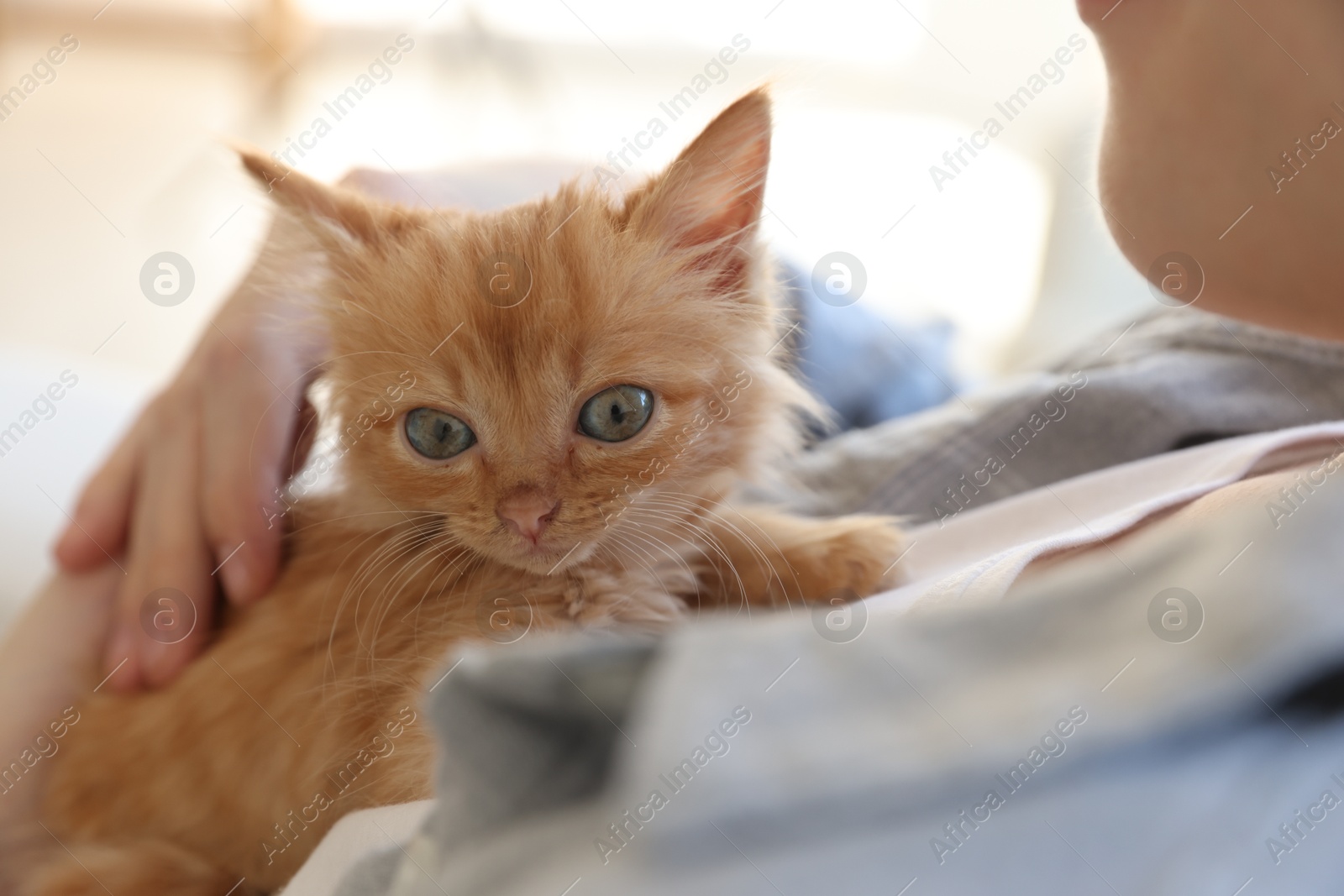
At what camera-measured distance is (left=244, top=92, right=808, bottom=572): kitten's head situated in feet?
3.48

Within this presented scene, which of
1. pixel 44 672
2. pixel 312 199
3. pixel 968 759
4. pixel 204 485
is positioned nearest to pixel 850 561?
pixel 968 759

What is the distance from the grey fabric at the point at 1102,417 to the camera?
1.38m

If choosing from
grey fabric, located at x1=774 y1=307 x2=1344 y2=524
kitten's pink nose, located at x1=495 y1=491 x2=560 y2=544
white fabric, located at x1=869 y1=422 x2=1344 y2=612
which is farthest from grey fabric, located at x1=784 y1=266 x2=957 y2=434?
kitten's pink nose, located at x1=495 y1=491 x2=560 y2=544

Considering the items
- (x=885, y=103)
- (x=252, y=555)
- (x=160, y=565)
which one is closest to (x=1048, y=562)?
(x=252, y=555)

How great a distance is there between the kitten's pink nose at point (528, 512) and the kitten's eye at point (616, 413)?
0.11m

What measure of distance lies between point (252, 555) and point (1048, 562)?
42.3 inches

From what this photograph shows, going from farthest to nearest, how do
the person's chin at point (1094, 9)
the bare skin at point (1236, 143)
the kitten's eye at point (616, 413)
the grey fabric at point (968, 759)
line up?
the kitten's eye at point (616, 413), the person's chin at point (1094, 9), the bare skin at point (1236, 143), the grey fabric at point (968, 759)

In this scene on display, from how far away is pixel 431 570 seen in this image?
1206 mm

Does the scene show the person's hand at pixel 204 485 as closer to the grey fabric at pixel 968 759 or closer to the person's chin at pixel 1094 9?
the grey fabric at pixel 968 759

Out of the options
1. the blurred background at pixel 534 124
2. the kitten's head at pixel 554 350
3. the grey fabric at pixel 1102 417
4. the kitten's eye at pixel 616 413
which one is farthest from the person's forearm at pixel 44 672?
the blurred background at pixel 534 124

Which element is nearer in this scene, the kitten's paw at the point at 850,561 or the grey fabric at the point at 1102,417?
the kitten's paw at the point at 850,561

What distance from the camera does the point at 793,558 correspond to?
115 centimetres

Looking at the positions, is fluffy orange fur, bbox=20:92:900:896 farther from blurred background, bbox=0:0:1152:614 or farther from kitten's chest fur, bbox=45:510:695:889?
blurred background, bbox=0:0:1152:614

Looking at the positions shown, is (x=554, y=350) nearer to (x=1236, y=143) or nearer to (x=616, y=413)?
(x=616, y=413)
